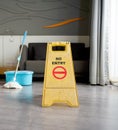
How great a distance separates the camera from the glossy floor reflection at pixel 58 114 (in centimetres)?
185

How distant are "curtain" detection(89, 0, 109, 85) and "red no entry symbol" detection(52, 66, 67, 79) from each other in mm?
1616

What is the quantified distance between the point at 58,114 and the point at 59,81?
17.5 inches

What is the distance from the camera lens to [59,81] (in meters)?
2.53

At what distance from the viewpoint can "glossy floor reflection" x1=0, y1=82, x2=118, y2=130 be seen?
72.8 inches

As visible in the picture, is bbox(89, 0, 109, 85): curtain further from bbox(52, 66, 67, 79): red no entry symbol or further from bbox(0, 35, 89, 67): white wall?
bbox(52, 66, 67, 79): red no entry symbol

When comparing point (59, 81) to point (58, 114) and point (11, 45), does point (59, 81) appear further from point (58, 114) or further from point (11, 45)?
point (11, 45)

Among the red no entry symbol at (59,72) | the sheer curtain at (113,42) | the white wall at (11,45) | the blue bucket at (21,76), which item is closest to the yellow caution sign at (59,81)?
the red no entry symbol at (59,72)

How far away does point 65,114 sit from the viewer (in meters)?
2.20

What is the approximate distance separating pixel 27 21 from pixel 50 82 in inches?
117

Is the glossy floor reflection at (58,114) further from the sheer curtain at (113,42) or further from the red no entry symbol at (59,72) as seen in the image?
the sheer curtain at (113,42)

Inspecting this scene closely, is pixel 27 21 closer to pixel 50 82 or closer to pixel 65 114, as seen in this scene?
pixel 50 82

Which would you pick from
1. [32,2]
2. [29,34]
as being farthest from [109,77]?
[32,2]

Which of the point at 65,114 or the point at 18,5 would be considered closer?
the point at 65,114

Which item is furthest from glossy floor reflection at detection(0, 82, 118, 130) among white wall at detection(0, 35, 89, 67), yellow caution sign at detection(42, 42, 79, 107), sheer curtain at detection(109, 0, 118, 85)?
white wall at detection(0, 35, 89, 67)
